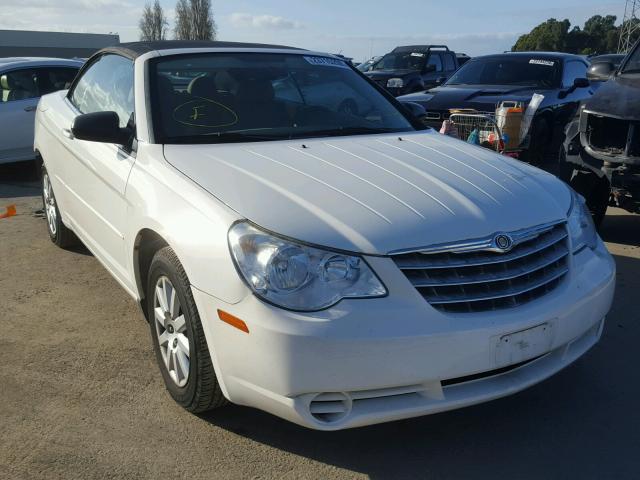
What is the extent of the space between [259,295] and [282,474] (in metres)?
0.74

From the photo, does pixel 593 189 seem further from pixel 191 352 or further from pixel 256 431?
pixel 191 352

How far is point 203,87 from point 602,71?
4464mm

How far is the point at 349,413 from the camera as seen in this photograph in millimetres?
2453

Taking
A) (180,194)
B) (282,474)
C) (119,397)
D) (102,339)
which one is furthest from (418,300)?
(102,339)

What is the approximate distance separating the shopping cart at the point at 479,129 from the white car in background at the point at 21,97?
487 cm

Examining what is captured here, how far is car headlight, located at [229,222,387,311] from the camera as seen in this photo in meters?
2.41

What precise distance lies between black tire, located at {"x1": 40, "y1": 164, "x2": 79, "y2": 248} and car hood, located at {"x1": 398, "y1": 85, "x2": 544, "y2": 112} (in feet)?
15.0

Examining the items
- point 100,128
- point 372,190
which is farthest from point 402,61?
point 372,190

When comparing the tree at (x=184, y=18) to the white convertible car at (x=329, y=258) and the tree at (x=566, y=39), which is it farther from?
the white convertible car at (x=329, y=258)

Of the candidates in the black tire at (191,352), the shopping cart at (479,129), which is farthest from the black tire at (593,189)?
the black tire at (191,352)

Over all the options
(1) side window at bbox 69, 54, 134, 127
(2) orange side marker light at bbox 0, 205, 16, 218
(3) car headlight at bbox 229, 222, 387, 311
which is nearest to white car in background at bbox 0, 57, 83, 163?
(2) orange side marker light at bbox 0, 205, 16, 218

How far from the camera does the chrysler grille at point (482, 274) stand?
2498 millimetres

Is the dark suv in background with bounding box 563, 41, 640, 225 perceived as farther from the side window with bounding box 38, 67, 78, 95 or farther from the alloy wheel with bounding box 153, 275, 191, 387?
the side window with bounding box 38, 67, 78, 95

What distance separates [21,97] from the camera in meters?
8.66
